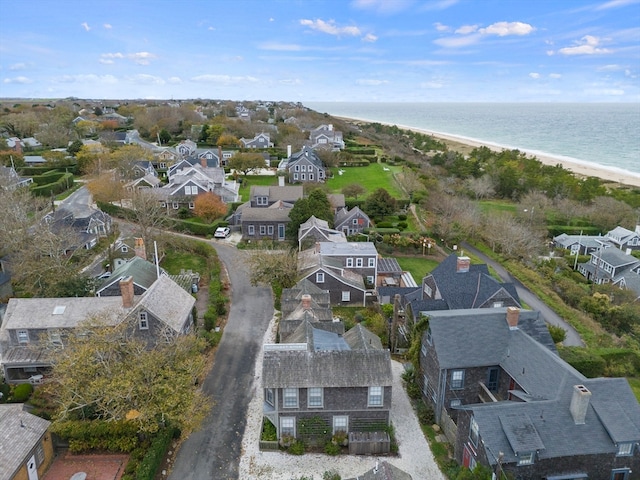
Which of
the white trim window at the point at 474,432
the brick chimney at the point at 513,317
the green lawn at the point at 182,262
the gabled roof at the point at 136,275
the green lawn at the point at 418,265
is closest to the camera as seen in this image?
the white trim window at the point at 474,432

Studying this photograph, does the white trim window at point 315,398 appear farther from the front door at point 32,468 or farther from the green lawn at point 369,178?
the green lawn at point 369,178

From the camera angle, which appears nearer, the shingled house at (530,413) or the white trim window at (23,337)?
the shingled house at (530,413)

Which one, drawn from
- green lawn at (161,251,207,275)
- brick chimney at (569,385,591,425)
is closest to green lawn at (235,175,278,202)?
green lawn at (161,251,207,275)

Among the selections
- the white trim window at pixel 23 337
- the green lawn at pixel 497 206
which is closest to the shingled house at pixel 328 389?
the white trim window at pixel 23 337

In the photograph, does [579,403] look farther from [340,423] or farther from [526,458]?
[340,423]

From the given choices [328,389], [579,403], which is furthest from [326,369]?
[579,403]

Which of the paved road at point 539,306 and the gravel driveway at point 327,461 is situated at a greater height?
the gravel driveway at point 327,461

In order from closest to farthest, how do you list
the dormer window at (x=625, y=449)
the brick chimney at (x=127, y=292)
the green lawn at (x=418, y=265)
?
the dormer window at (x=625, y=449) → the brick chimney at (x=127, y=292) → the green lawn at (x=418, y=265)
